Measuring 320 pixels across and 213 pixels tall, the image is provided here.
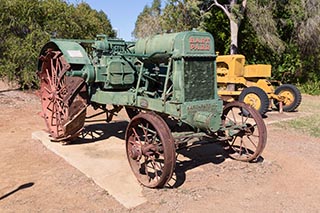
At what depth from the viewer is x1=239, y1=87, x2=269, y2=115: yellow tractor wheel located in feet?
25.6

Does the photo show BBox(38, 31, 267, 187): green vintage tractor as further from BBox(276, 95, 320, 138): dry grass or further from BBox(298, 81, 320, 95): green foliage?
BBox(298, 81, 320, 95): green foliage

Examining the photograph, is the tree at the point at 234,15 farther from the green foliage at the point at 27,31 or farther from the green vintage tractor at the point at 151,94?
the green vintage tractor at the point at 151,94

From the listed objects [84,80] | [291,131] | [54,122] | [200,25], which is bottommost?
[291,131]

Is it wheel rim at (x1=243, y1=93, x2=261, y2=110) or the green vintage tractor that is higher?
the green vintage tractor

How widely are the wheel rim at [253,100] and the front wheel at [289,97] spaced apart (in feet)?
4.66

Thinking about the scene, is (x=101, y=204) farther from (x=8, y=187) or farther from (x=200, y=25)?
(x=200, y=25)

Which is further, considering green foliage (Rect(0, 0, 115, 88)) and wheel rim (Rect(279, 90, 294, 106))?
green foliage (Rect(0, 0, 115, 88))

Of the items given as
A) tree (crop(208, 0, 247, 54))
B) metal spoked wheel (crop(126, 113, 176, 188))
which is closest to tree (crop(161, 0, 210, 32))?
tree (crop(208, 0, 247, 54))

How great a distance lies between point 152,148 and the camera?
142 inches

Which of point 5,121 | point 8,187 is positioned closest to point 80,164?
point 8,187

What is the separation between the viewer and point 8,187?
3.74 metres

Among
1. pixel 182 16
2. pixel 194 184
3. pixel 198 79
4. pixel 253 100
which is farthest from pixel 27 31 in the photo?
pixel 194 184

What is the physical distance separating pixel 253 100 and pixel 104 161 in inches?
184

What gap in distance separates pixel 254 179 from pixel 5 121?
17.9 ft
